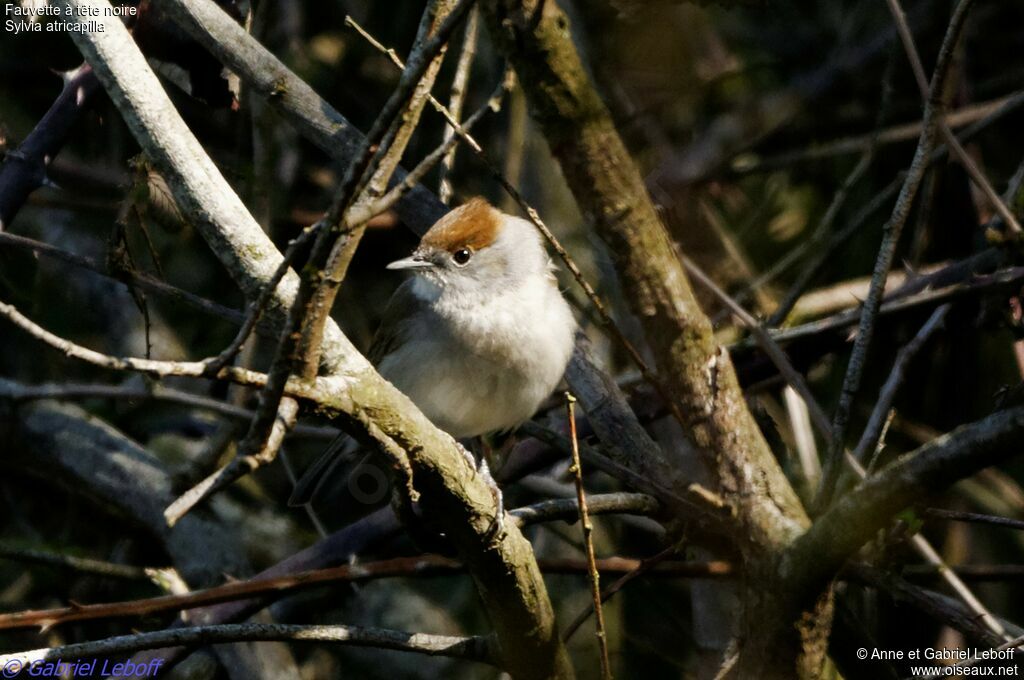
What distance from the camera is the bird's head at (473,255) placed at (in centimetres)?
439

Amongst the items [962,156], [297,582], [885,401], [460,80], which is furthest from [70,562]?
[962,156]

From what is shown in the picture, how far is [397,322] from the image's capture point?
15.2ft

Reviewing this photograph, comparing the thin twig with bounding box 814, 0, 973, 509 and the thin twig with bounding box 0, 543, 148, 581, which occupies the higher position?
the thin twig with bounding box 814, 0, 973, 509

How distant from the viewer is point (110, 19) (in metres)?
2.71

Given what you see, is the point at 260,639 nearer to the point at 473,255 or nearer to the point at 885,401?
the point at 885,401

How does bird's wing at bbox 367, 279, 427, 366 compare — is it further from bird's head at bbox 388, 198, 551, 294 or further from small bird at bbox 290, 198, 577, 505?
bird's head at bbox 388, 198, 551, 294

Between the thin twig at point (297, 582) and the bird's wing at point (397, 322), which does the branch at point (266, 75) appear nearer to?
the bird's wing at point (397, 322)

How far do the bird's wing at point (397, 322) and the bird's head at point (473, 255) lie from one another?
0.13m

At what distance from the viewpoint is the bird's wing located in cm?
453

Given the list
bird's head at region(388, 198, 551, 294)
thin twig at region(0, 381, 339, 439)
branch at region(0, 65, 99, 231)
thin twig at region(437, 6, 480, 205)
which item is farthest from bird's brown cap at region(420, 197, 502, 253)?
branch at region(0, 65, 99, 231)

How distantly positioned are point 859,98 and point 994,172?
3.70 feet

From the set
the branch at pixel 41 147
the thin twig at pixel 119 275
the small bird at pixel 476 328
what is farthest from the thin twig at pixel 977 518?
the branch at pixel 41 147

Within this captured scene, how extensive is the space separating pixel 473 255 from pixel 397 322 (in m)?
0.44

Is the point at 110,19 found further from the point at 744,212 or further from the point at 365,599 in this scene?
the point at 744,212
